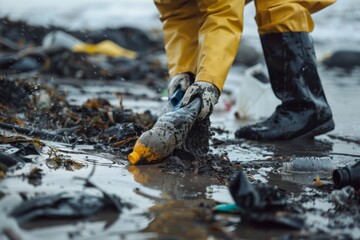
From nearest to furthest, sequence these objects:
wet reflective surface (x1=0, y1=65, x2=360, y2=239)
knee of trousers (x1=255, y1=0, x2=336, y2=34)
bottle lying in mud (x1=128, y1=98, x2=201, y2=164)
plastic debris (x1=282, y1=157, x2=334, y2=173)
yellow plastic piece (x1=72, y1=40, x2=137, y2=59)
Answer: wet reflective surface (x1=0, y1=65, x2=360, y2=239) → bottle lying in mud (x1=128, y1=98, x2=201, y2=164) → plastic debris (x1=282, y1=157, x2=334, y2=173) → knee of trousers (x1=255, y1=0, x2=336, y2=34) → yellow plastic piece (x1=72, y1=40, x2=137, y2=59)

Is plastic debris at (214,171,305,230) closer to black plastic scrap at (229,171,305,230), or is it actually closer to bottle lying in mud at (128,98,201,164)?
black plastic scrap at (229,171,305,230)

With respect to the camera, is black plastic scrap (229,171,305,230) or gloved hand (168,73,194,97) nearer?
black plastic scrap (229,171,305,230)

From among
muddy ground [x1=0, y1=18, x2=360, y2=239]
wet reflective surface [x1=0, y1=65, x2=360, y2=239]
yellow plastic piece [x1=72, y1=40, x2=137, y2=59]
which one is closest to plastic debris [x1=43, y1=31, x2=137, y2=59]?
yellow plastic piece [x1=72, y1=40, x2=137, y2=59]

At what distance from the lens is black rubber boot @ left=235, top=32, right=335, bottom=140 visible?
4.17m

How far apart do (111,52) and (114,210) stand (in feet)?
20.6

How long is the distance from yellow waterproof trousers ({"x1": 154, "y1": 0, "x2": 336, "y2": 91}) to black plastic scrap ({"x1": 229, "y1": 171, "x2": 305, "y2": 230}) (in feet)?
3.87

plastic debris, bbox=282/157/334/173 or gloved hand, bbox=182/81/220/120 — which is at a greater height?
gloved hand, bbox=182/81/220/120

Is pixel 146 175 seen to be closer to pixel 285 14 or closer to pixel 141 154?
pixel 141 154

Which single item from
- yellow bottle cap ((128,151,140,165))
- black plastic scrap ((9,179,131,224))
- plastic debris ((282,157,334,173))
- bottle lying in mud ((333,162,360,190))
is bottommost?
plastic debris ((282,157,334,173))

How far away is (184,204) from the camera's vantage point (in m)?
2.50

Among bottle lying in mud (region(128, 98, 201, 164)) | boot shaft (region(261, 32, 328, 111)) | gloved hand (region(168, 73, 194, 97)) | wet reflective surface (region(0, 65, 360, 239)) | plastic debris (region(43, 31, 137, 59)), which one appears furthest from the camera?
plastic debris (region(43, 31, 137, 59))

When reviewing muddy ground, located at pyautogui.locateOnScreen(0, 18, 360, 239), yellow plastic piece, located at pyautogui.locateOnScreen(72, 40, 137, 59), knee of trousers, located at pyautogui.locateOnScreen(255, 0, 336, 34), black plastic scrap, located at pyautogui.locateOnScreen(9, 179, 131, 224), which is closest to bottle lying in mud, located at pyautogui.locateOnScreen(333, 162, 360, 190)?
muddy ground, located at pyautogui.locateOnScreen(0, 18, 360, 239)

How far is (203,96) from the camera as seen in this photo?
11.0ft

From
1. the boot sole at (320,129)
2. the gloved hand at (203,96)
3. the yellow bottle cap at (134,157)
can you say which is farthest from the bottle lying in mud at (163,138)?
the boot sole at (320,129)
